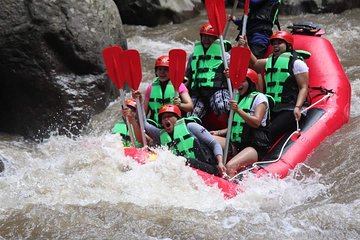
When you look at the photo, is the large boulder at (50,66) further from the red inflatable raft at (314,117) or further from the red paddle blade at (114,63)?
the red inflatable raft at (314,117)

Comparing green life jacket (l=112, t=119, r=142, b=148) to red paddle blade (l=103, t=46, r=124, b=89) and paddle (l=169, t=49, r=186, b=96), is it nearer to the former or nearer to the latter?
red paddle blade (l=103, t=46, r=124, b=89)

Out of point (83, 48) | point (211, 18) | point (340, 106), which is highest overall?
point (211, 18)

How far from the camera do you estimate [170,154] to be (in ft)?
15.4

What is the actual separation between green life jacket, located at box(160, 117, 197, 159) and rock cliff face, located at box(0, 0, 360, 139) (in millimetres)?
2123

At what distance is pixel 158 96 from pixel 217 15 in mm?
873

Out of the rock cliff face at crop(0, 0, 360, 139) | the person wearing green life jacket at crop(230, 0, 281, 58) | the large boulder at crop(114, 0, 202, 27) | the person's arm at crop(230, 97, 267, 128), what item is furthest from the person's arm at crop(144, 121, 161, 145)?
the large boulder at crop(114, 0, 202, 27)

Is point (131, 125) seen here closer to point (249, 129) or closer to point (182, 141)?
point (182, 141)

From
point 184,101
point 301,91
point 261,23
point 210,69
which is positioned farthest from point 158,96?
point 261,23

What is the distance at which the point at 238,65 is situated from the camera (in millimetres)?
4770

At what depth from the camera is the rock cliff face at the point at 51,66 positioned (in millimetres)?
6504

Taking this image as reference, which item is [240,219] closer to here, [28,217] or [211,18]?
[28,217]

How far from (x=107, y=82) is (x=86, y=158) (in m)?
2.14

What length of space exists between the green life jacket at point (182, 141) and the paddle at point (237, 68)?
0.27 meters

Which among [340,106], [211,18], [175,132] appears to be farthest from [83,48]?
[340,106]
